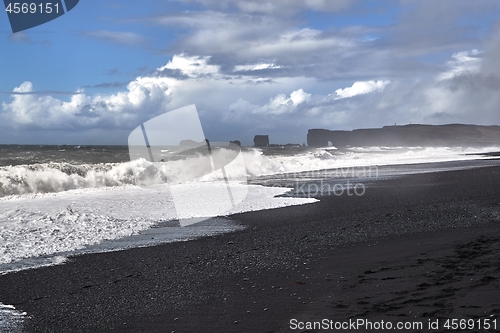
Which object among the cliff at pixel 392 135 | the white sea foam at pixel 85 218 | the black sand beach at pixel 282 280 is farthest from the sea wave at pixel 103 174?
the cliff at pixel 392 135

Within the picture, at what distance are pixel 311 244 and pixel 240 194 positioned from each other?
862cm

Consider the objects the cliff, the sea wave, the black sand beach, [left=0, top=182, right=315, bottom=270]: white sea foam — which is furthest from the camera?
the cliff

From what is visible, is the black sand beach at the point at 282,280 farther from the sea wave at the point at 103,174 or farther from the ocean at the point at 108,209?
the sea wave at the point at 103,174

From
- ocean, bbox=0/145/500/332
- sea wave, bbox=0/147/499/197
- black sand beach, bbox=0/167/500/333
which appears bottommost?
black sand beach, bbox=0/167/500/333

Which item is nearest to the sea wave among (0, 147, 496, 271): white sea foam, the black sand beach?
(0, 147, 496, 271): white sea foam

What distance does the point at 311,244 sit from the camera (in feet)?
25.7

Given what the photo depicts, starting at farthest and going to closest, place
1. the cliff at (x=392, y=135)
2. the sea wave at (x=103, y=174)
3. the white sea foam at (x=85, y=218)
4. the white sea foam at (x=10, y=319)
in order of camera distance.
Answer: the cliff at (x=392, y=135), the sea wave at (x=103, y=174), the white sea foam at (x=85, y=218), the white sea foam at (x=10, y=319)

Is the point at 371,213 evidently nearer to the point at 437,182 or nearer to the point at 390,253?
the point at 390,253

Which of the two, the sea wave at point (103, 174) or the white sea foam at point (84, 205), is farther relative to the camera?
the sea wave at point (103, 174)

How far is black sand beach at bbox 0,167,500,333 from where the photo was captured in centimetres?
438

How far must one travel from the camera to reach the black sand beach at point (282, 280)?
173 inches

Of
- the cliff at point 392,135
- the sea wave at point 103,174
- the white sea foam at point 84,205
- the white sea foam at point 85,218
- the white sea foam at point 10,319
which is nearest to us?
the white sea foam at point 10,319

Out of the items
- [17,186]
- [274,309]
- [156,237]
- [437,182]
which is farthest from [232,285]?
[17,186]

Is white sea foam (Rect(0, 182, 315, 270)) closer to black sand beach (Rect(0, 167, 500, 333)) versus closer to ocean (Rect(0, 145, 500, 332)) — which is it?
ocean (Rect(0, 145, 500, 332))
